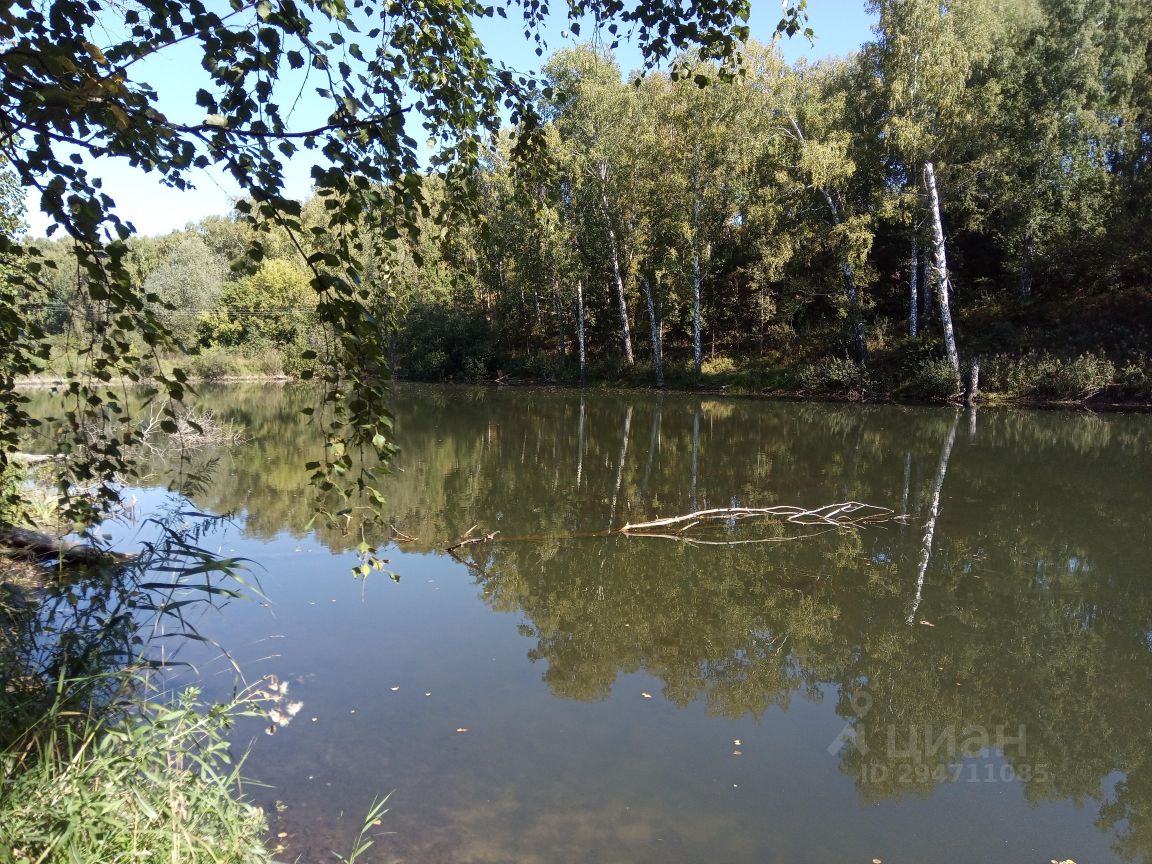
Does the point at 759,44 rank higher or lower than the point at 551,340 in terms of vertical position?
higher

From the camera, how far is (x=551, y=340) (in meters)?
39.1

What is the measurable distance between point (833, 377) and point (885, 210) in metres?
5.79

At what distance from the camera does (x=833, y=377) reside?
25203mm

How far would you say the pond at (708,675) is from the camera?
3529 millimetres

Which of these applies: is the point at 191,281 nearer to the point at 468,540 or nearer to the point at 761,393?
the point at 761,393

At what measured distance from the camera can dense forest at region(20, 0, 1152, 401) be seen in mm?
22141

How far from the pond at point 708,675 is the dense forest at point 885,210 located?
13.2 meters

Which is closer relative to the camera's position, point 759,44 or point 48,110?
point 48,110

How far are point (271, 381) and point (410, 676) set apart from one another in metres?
38.3

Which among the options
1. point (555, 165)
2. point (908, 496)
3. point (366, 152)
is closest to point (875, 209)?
point (908, 496)

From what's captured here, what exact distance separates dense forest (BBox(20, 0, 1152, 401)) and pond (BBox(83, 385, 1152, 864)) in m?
13.2

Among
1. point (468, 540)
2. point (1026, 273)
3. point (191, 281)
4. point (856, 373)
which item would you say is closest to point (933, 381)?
point (856, 373)

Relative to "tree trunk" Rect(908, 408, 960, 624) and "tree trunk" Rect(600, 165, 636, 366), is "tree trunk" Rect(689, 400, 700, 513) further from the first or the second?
"tree trunk" Rect(600, 165, 636, 366)

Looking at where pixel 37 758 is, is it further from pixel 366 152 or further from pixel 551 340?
pixel 551 340
